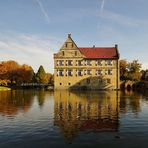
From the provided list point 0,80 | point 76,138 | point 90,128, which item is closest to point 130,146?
point 76,138

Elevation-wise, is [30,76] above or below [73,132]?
above

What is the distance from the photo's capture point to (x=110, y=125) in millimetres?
21281

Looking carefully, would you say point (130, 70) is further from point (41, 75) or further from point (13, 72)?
point (41, 75)

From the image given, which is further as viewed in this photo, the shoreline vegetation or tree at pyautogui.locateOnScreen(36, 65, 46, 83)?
tree at pyautogui.locateOnScreen(36, 65, 46, 83)

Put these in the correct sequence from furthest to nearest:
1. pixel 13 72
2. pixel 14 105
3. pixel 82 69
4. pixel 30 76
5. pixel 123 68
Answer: pixel 30 76 → pixel 13 72 → pixel 123 68 → pixel 82 69 → pixel 14 105

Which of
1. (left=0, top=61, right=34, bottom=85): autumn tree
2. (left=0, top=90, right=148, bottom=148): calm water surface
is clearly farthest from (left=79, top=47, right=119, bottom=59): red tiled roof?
(left=0, top=90, right=148, bottom=148): calm water surface

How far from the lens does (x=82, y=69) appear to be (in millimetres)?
97188

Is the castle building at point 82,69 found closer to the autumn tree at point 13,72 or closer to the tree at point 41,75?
the autumn tree at point 13,72

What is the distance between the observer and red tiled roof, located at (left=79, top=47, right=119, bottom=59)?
97125mm

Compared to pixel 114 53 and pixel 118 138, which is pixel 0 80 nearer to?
pixel 114 53

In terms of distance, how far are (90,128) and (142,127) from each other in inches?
160

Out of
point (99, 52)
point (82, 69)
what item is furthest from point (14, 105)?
point (99, 52)

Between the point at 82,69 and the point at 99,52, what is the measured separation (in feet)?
30.0

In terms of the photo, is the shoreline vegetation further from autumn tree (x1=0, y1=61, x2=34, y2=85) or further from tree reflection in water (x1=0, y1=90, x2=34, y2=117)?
tree reflection in water (x1=0, y1=90, x2=34, y2=117)
